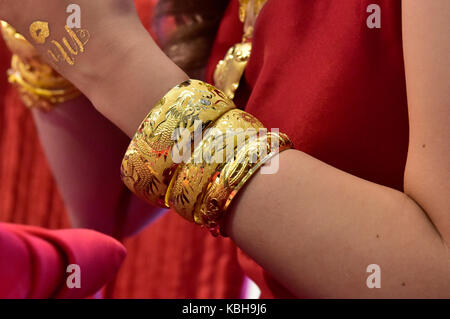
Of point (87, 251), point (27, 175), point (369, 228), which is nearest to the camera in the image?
point (369, 228)

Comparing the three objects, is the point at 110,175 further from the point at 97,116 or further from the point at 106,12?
the point at 106,12

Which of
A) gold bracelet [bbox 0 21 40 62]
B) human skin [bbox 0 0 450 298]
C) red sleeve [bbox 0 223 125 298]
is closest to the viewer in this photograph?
human skin [bbox 0 0 450 298]

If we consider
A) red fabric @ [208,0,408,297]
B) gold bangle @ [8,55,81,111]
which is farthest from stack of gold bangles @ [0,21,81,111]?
red fabric @ [208,0,408,297]

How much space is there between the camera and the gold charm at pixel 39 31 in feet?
1.05

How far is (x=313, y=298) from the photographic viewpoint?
288mm

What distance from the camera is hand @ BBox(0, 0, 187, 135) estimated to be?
313 millimetres

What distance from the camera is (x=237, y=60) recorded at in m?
0.44

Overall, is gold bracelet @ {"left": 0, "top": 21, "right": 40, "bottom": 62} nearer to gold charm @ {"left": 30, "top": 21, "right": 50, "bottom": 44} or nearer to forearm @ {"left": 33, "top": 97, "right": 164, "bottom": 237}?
forearm @ {"left": 33, "top": 97, "right": 164, "bottom": 237}

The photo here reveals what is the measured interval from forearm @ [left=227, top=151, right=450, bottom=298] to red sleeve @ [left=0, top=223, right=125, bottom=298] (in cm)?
19

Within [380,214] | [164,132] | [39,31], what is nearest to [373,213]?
[380,214]

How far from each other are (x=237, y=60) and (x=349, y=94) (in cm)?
13

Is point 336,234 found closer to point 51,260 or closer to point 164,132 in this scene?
point 164,132
